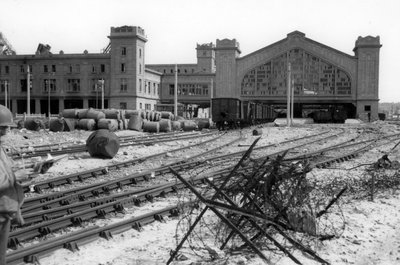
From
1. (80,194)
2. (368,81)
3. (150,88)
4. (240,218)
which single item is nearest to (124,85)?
(150,88)

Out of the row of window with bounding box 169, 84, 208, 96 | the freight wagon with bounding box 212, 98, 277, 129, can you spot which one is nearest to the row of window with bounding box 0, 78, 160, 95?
the row of window with bounding box 169, 84, 208, 96

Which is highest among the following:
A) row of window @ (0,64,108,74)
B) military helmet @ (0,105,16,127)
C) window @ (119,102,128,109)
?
row of window @ (0,64,108,74)

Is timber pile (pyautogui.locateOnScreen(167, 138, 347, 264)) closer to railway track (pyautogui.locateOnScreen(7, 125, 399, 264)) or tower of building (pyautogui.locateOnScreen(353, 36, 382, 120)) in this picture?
railway track (pyautogui.locateOnScreen(7, 125, 399, 264))

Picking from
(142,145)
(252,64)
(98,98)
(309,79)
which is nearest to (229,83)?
(252,64)

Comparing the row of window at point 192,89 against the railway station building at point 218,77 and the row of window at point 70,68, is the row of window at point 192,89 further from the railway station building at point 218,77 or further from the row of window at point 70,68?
the row of window at point 70,68

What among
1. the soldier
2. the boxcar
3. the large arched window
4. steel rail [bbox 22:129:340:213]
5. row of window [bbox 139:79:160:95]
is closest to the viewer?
the soldier

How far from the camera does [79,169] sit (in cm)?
1312

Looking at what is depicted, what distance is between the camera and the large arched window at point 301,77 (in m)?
67.2

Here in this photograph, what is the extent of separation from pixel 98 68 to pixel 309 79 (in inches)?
1287

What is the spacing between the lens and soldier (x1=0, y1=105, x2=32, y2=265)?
13.1 feet

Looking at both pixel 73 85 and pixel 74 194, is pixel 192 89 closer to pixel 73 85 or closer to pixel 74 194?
pixel 73 85

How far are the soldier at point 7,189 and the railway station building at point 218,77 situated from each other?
62.1m

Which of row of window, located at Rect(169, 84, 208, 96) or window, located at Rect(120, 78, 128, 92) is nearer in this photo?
window, located at Rect(120, 78, 128, 92)

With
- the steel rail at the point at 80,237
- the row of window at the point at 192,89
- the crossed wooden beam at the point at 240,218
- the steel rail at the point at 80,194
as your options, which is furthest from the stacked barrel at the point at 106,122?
the row of window at the point at 192,89
